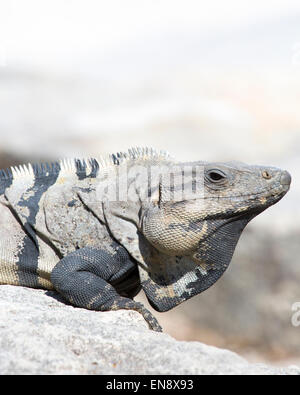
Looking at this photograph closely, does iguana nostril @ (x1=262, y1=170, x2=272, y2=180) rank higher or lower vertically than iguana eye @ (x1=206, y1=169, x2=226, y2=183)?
higher

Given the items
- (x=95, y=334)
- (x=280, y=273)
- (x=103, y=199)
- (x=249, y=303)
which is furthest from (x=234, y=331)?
(x=95, y=334)

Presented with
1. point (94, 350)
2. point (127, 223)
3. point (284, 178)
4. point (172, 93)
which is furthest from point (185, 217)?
point (172, 93)

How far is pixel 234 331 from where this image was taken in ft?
38.5

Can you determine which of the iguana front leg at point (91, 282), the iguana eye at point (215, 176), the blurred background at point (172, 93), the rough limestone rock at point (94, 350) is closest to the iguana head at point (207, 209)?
the iguana eye at point (215, 176)

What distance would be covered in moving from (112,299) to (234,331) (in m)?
7.07

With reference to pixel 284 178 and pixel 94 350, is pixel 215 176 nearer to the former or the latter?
pixel 284 178

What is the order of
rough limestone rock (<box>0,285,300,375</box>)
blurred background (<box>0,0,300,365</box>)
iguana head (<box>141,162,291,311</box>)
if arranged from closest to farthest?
rough limestone rock (<box>0,285,300,375</box>)
iguana head (<box>141,162,291,311</box>)
blurred background (<box>0,0,300,365</box>)

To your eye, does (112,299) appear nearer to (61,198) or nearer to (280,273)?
(61,198)

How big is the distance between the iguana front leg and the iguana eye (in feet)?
2.95

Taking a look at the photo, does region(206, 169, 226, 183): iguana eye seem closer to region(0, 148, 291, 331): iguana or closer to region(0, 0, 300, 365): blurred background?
region(0, 148, 291, 331): iguana

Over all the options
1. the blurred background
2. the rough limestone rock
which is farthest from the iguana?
the blurred background

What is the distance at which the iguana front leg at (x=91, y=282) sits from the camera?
505cm

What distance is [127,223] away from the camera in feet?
17.5

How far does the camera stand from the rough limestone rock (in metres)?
3.65
